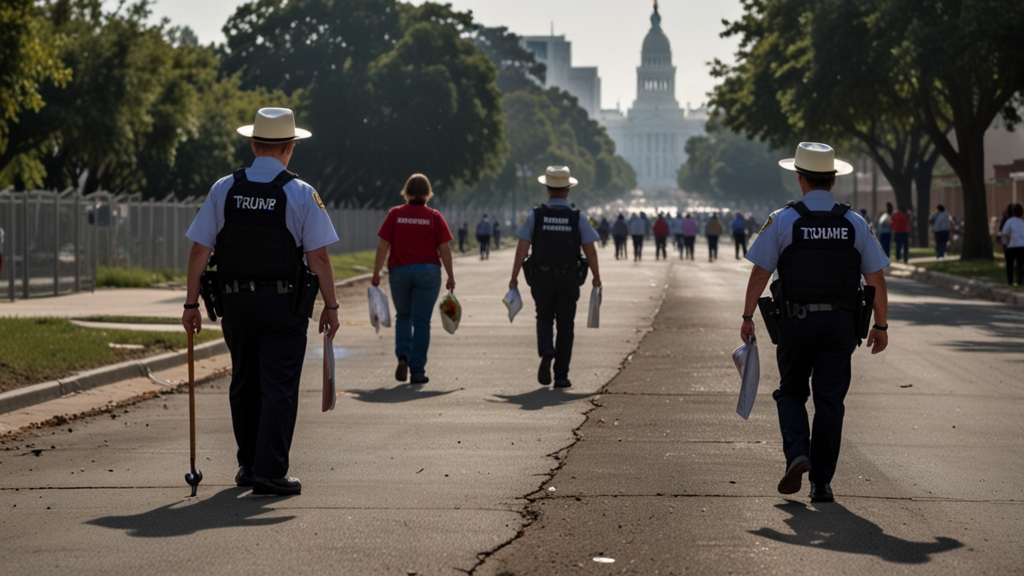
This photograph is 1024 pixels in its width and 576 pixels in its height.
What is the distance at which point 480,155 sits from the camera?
209ft

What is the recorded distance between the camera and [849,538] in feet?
19.6

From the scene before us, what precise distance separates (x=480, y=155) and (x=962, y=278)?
117 ft

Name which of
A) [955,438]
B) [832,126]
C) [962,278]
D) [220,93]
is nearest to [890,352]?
[955,438]

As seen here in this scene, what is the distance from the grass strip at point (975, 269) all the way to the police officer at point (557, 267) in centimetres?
1604

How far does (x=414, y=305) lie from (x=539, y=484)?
5.20m

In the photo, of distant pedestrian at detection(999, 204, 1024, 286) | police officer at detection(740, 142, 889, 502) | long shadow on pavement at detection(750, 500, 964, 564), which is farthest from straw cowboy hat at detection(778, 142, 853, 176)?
distant pedestrian at detection(999, 204, 1024, 286)

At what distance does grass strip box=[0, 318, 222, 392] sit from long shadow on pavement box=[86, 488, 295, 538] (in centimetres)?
453

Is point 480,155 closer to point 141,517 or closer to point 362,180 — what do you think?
point 362,180

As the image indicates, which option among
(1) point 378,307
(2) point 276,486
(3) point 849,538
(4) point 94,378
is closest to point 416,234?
(1) point 378,307

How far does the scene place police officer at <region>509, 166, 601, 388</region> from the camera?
38.7 feet

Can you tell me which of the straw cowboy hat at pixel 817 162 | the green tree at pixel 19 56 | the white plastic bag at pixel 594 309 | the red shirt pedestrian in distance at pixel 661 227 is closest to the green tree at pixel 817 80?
the red shirt pedestrian in distance at pixel 661 227

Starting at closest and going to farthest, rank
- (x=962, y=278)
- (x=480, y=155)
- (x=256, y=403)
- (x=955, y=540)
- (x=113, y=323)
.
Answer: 1. (x=955, y=540)
2. (x=256, y=403)
3. (x=113, y=323)
4. (x=962, y=278)
5. (x=480, y=155)

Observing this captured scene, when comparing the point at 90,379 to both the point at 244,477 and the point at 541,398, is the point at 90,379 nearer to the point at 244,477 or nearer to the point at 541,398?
the point at 541,398

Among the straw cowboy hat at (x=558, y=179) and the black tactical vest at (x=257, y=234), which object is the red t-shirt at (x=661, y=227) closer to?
the straw cowboy hat at (x=558, y=179)
